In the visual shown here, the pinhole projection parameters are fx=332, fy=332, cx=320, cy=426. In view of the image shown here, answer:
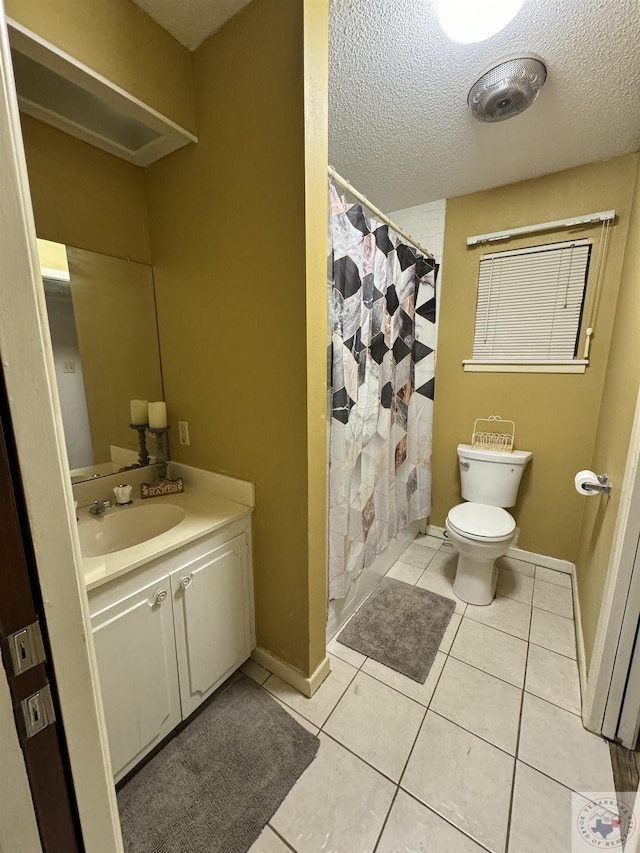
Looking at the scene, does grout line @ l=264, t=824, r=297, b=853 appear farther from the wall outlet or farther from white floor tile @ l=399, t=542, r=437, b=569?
white floor tile @ l=399, t=542, r=437, b=569

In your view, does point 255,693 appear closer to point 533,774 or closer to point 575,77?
point 533,774

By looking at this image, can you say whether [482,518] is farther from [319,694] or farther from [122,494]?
[122,494]

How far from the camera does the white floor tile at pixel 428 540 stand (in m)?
2.43

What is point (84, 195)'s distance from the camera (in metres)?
1.30

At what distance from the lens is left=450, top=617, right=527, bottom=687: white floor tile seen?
1450 millimetres

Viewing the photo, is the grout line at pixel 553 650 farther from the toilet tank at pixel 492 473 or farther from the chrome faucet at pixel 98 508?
the chrome faucet at pixel 98 508

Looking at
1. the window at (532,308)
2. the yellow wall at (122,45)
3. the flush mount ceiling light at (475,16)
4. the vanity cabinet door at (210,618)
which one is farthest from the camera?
the window at (532,308)

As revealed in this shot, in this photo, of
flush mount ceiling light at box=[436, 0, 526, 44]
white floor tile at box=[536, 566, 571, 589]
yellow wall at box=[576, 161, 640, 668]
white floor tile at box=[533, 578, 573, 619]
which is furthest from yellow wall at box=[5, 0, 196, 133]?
white floor tile at box=[536, 566, 571, 589]

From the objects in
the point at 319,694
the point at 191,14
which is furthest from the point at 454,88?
the point at 319,694

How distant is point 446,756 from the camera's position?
113 centimetres

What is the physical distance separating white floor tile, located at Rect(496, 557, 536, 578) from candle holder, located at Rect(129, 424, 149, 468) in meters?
2.23

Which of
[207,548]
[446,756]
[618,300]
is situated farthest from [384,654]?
[618,300]

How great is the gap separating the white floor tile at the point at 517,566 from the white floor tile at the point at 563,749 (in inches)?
36.2

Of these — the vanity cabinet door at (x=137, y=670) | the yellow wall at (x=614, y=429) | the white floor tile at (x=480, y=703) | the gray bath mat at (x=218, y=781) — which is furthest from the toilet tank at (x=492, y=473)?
the vanity cabinet door at (x=137, y=670)
